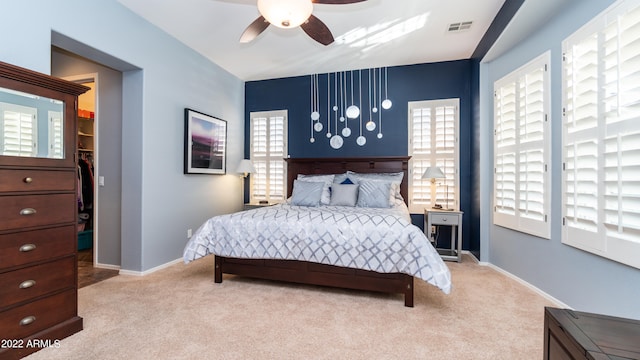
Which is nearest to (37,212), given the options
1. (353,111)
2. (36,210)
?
(36,210)

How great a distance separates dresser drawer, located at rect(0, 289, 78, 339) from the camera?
1.69 meters

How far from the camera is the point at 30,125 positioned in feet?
5.94

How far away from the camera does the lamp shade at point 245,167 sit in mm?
4812

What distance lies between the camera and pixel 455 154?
4.38 metres

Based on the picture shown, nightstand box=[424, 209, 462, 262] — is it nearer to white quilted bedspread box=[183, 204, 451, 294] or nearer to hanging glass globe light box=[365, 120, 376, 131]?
white quilted bedspread box=[183, 204, 451, 294]

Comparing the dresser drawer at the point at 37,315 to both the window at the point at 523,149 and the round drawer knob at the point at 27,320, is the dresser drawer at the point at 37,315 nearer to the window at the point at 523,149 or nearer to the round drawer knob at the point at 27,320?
the round drawer knob at the point at 27,320

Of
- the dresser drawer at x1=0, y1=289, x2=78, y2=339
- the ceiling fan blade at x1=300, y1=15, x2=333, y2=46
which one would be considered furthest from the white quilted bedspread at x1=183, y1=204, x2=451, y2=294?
the ceiling fan blade at x1=300, y1=15, x2=333, y2=46

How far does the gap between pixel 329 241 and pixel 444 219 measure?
6.88 ft

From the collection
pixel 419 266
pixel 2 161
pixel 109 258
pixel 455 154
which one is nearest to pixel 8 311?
pixel 2 161

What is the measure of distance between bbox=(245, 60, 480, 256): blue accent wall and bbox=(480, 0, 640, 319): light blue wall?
1.43ft

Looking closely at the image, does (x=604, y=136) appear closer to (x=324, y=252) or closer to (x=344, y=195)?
(x=324, y=252)

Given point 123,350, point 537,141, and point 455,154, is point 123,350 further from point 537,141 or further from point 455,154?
point 455,154

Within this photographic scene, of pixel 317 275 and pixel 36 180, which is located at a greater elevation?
pixel 36 180

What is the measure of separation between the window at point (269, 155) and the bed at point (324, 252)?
207 cm
